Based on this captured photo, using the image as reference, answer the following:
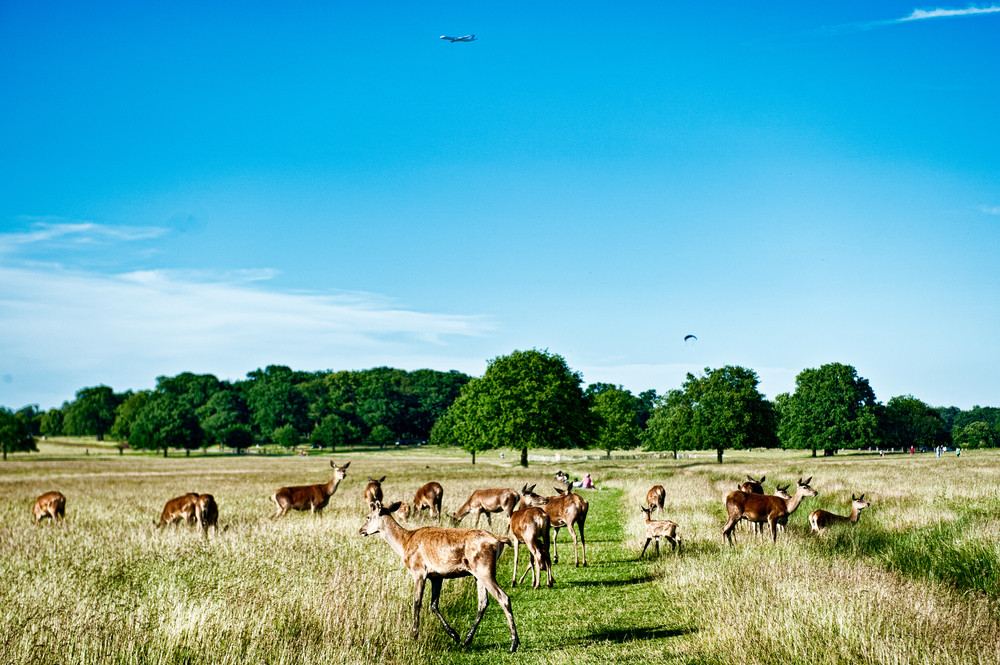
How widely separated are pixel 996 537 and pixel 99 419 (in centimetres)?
14439

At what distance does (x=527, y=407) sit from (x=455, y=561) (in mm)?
41363

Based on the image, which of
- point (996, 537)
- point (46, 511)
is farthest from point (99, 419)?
point (996, 537)

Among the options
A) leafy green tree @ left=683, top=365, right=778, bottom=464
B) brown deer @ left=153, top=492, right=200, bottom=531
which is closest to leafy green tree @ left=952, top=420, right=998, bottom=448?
leafy green tree @ left=683, top=365, right=778, bottom=464

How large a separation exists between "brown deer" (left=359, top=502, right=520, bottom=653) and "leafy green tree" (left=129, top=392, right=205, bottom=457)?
81.3m

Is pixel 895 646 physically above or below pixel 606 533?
above

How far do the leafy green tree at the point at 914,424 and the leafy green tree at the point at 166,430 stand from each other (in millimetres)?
86730

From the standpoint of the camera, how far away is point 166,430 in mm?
80188

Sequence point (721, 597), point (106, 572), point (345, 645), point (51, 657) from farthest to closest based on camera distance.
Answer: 1. point (106, 572)
2. point (721, 597)
3. point (345, 645)
4. point (51, 657)

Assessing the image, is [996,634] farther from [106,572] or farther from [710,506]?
[710,506]

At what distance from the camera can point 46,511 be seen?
685 inches

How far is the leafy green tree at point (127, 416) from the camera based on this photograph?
340 feet

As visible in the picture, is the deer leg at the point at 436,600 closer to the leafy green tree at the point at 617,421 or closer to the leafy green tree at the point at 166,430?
the leafy green tree at the point at 617,421

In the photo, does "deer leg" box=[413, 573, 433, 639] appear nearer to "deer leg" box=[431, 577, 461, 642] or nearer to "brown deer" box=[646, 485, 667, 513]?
"deer leg" box=[431, 577, 461, 642]

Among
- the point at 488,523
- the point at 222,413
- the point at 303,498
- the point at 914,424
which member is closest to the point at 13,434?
the point at 222,413
